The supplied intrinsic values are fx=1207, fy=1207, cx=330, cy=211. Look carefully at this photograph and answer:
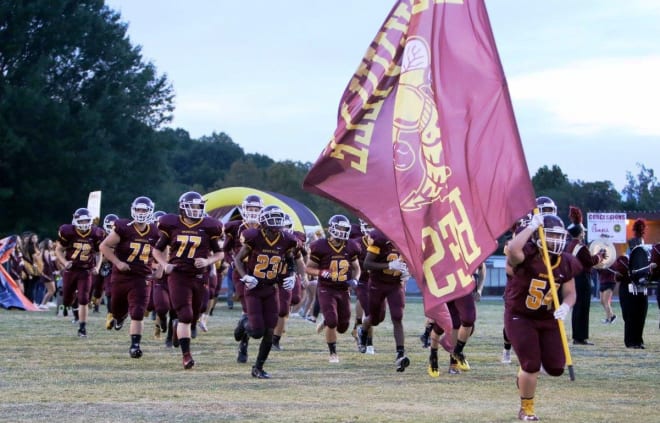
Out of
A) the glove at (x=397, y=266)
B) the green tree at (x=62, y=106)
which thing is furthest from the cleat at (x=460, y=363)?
the green tree at (x=62, y=106)

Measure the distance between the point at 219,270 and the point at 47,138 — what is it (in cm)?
3044

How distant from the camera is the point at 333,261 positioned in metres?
16.0

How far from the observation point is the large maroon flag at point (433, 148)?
10906 millimetres

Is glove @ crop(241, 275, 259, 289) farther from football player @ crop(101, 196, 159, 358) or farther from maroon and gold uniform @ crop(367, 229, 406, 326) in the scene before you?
football player @ crop(101, 196, 159, 358)

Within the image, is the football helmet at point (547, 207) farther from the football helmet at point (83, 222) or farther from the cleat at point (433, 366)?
the football helmet at point (83, 222)

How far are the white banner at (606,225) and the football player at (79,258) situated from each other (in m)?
24.0

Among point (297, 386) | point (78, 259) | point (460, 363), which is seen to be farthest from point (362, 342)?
point (78, 259)

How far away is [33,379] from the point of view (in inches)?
512

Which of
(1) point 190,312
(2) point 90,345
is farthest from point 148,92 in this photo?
(1) point 190,312

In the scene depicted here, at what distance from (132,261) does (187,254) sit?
2.28 meters

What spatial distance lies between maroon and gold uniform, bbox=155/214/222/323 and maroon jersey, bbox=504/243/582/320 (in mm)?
5227

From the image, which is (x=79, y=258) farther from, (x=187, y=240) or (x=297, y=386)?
(x=297, y=386)

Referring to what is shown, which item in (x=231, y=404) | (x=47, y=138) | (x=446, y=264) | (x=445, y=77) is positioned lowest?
(x=231, y=404)

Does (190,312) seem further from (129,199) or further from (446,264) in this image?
(129,199)
